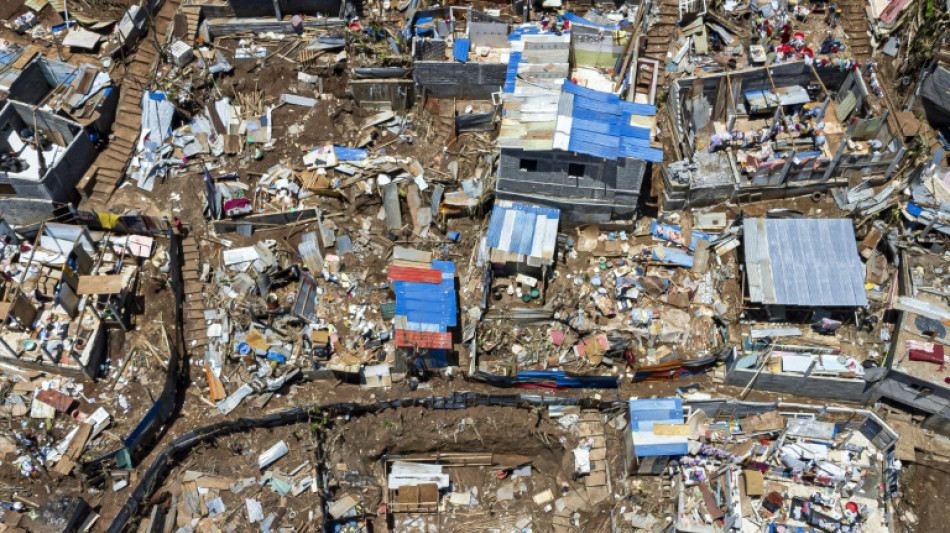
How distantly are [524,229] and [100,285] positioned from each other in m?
15.4

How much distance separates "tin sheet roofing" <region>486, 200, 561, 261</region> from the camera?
89.1 ft

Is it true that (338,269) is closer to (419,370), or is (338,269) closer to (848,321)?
(419,370)

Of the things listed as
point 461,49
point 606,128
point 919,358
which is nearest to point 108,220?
point 461,49

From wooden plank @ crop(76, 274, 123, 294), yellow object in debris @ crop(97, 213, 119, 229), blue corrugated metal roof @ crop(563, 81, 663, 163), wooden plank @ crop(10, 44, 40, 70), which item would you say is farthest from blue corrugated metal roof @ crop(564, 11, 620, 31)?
wooden plank @ crop(10, 44, 40, 70)

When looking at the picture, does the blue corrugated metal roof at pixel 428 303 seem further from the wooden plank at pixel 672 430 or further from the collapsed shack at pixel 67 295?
the collapsed shack at pixel 67 295

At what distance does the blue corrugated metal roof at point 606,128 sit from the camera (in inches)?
1031

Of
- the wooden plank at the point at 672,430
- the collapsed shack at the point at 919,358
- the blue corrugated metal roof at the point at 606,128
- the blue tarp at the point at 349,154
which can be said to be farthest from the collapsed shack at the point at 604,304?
the blue tarp at the point at 349,154

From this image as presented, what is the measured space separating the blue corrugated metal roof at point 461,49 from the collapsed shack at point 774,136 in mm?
8689

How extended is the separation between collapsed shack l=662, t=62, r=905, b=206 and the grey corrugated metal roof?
272 cm

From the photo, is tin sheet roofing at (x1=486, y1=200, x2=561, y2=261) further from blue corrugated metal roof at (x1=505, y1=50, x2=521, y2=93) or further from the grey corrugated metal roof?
the grey corrugated metal roof

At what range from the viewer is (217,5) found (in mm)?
34406

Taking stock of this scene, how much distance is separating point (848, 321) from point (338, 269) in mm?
18732

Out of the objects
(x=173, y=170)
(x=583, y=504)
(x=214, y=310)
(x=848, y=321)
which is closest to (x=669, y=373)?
(x=583, y=504)

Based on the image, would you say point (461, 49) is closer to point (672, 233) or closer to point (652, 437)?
point (672, 233)
